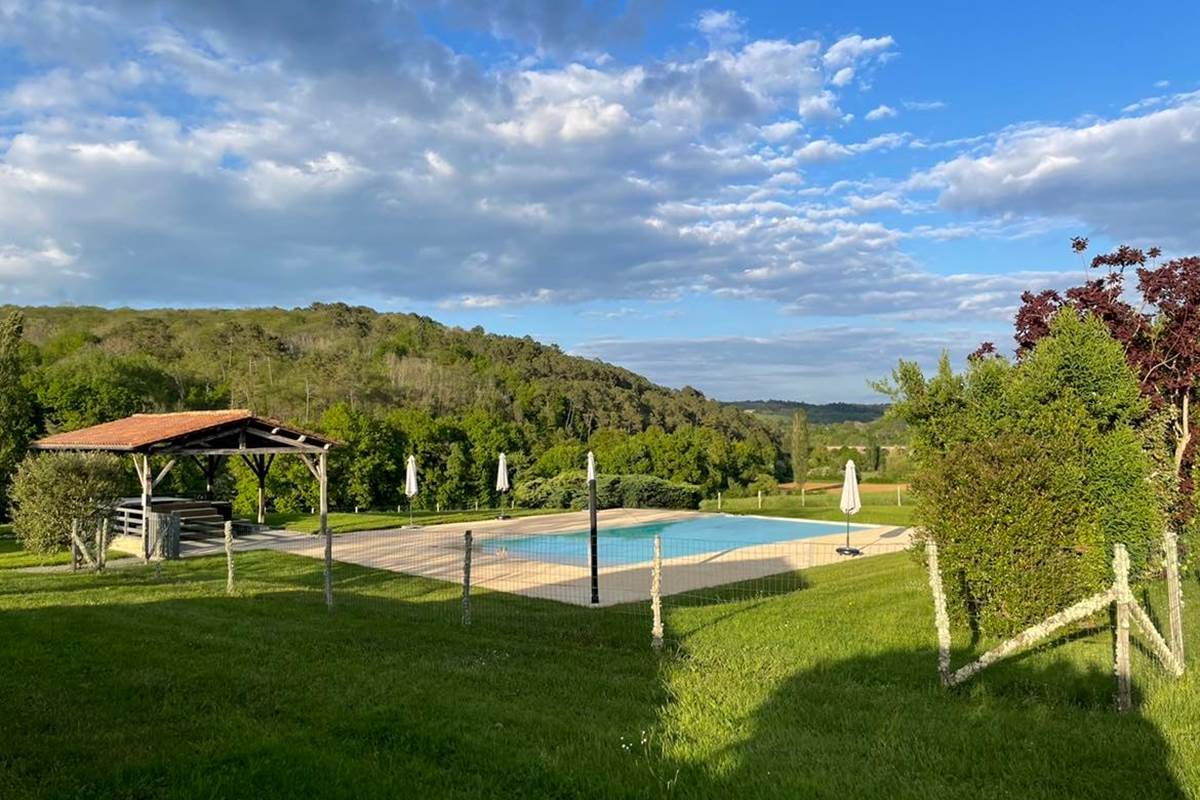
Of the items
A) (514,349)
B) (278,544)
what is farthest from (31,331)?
(278,544)

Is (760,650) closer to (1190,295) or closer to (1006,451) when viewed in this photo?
(1006,451)

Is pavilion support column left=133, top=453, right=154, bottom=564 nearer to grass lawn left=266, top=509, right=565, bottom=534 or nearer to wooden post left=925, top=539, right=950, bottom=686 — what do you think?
grass lawn left=266, top=509, right=565, bottom=534

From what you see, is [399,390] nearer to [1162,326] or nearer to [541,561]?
[541,561]

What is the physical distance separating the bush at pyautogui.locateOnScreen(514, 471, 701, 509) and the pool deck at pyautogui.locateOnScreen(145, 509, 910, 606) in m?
7.78

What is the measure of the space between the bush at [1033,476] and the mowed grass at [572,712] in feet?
1.86

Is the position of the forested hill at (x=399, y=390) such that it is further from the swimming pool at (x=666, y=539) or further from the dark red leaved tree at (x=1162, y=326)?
the dark red leaved tree at (x=1162, y=326)

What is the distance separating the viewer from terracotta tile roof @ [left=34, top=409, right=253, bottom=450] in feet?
60.9

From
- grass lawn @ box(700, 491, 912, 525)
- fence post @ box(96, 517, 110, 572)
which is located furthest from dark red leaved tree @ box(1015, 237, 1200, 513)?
fence post @ box(96, 517, 110, 572)

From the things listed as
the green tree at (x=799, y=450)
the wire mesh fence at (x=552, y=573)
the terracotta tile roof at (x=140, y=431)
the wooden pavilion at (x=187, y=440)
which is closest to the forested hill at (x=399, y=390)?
the green tree at (x=799, y=450)

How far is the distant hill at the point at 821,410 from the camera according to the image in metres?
106

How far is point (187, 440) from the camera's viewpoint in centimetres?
1945

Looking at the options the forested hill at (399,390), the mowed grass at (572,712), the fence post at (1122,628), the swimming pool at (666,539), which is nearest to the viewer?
the mowed grass at (572,712)

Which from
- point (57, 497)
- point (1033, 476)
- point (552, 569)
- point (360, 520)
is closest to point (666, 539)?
point (552, 569)

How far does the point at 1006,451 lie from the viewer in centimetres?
712
